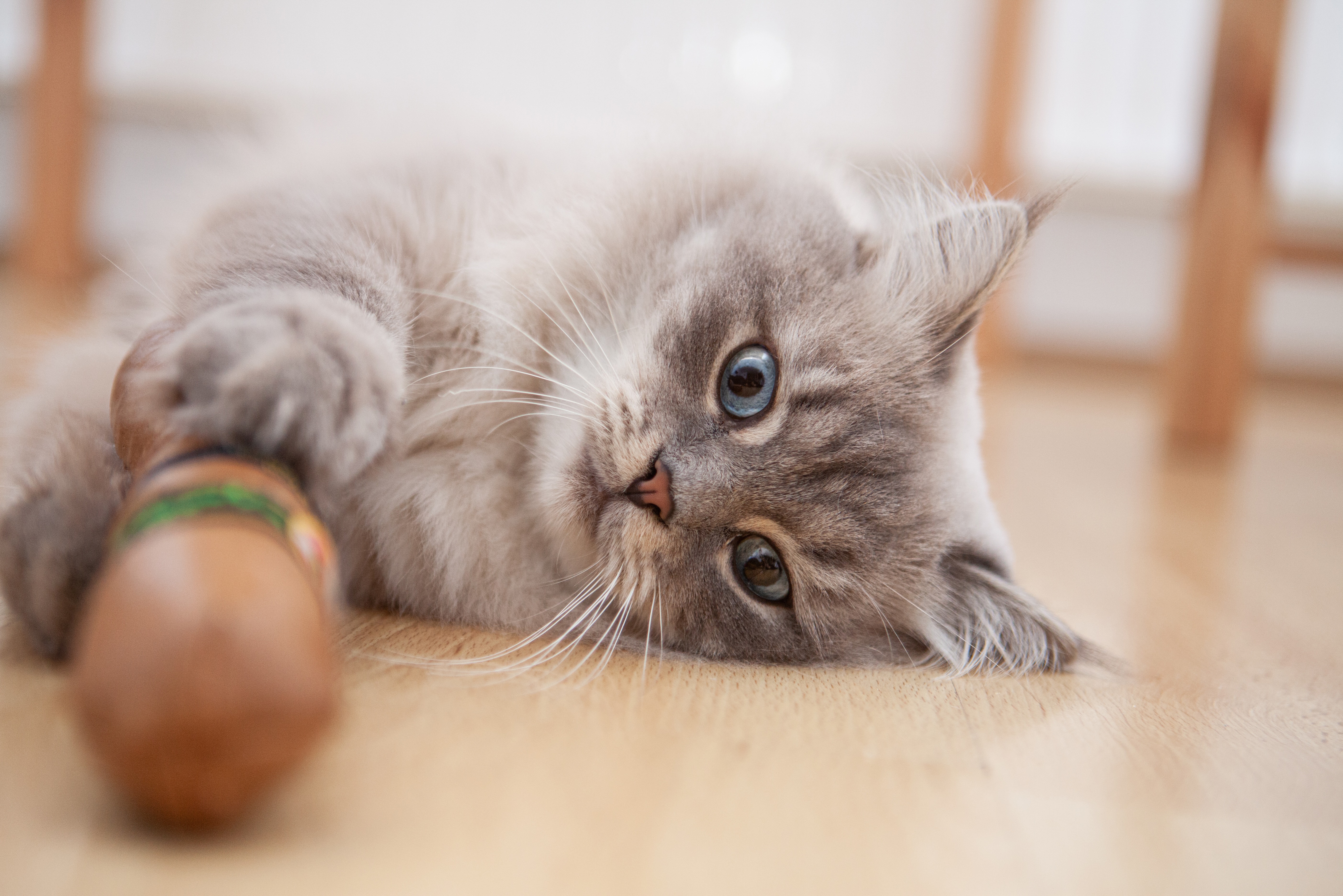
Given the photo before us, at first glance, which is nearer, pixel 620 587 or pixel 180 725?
pixel 180 725

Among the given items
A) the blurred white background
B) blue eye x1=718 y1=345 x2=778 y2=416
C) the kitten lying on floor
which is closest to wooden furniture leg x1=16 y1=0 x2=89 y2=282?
the blurred white background

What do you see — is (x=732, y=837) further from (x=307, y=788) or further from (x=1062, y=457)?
(x=1062, y=457)

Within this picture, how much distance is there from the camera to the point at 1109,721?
1.05m

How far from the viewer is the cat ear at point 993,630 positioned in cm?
120

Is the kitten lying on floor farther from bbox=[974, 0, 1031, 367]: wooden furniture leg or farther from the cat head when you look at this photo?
bbox=[974, 0, 1031, 367]: wooden furniture leg

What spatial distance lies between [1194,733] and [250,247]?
1.10 m

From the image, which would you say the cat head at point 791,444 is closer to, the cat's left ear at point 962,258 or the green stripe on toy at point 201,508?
the cat's left ear at point 962,258

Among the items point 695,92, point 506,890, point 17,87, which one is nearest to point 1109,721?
point 506,890

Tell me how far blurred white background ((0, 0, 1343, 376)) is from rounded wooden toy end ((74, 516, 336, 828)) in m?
3.64

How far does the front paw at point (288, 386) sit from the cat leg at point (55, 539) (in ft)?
0.50

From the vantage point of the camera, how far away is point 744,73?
4262mm

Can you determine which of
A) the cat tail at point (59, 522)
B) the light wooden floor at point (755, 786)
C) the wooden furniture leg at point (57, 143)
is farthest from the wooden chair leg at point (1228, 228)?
the wooden furniture leg at point (57, 143)

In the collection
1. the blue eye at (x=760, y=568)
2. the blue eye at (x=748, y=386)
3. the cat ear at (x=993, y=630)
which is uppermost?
the blue eye at (x=748, y=386)

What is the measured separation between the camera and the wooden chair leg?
2.89m
